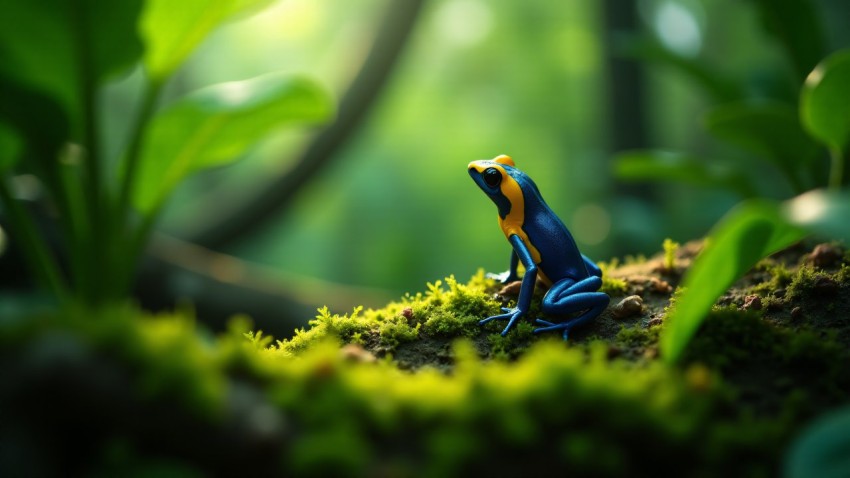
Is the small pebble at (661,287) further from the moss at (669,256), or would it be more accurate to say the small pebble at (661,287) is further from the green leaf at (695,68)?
the green leaf at (695,68)

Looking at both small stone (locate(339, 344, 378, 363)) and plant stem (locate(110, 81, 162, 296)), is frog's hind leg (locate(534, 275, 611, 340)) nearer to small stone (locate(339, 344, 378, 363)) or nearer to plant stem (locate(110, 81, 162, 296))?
small stone (locate(339, 344, 378, 363))

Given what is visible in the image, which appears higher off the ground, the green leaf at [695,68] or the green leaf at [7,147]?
the green leaf at [695,68]

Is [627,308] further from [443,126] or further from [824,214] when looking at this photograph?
[443,126]

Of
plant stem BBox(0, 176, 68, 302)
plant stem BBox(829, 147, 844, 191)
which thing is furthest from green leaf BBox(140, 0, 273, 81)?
plant stem BBox(829, 147, 844, 191)

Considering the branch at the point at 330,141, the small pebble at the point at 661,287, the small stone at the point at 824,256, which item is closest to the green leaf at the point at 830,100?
the small stone at the point at 824,256

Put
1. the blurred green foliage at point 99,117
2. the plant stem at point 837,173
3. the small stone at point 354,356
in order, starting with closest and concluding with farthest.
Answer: the small stone at point 354,356 < the blurred green foliage at point 99,117 < the plant stem at point 837,173

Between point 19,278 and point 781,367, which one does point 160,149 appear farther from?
point 781,367
